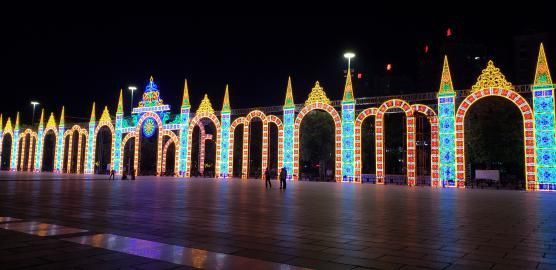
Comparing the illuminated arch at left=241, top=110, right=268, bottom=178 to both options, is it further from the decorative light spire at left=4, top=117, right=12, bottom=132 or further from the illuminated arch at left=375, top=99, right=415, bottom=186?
the decorative light spire at left=4, top=117, right=12, bottom=132

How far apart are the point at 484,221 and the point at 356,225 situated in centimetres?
361

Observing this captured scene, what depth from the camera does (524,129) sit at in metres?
28.8

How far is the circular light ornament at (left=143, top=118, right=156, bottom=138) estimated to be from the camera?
50.1 meters

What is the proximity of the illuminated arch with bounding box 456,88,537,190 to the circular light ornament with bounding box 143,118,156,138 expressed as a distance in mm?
32933

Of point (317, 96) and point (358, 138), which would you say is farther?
point (317, 96)

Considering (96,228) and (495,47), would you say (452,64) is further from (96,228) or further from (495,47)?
(96,228)

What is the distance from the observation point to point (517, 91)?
29.4 meters

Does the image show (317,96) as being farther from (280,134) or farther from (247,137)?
(247,137)

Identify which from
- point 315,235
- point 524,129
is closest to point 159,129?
point 524,129

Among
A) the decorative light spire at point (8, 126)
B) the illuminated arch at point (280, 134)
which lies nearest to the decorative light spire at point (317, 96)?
the illuminated arch at point (280, 134)

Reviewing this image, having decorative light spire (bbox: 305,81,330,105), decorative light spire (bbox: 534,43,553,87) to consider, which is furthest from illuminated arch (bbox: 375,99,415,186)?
decorative light spire (bbox: 534,43,553,87)

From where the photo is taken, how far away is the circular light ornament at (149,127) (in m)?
50.1

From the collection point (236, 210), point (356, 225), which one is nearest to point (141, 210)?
point (236, 210)

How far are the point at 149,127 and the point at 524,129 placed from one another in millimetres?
37665
